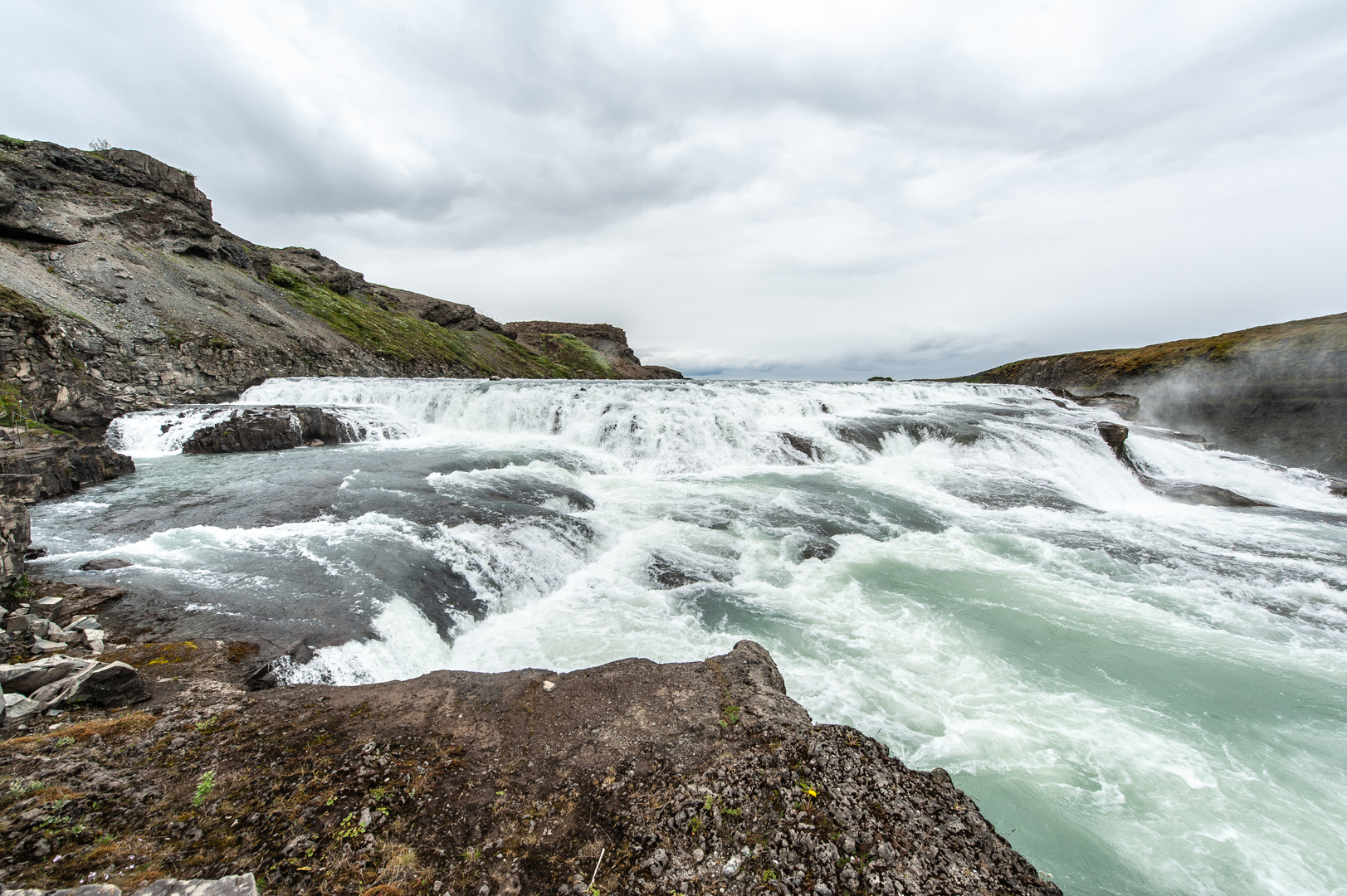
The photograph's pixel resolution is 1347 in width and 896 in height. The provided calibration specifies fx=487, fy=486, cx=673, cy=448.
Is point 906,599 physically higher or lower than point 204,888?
lower

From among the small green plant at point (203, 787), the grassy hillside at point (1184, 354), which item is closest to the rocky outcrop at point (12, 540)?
the small green plant at point (203, 787)

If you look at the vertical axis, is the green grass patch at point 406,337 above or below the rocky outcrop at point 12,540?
above

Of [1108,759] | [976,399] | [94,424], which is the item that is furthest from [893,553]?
[976,399]

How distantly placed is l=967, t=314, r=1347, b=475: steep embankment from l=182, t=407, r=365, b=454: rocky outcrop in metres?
41.5

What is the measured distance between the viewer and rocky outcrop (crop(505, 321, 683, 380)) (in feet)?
266

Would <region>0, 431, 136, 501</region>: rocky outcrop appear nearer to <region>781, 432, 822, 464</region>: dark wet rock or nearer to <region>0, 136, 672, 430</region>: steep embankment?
<region>0, 136, 672, 430</region>: steep embankment

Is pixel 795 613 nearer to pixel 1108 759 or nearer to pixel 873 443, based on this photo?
pixel 1108 759

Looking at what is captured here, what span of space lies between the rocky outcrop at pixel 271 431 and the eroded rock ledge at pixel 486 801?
1597 cm

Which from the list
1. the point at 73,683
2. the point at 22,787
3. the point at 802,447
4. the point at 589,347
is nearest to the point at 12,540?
the point at 73,683

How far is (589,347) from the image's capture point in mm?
91938

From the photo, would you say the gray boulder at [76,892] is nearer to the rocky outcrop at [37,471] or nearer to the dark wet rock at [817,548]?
the rocky outcrop at [37,471]

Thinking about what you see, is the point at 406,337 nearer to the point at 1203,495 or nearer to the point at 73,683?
the point at 73,683

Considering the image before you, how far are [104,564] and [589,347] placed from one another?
88.1 metres

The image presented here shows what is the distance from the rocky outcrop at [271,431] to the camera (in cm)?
1579
